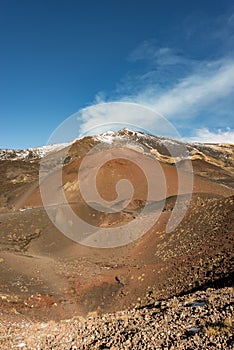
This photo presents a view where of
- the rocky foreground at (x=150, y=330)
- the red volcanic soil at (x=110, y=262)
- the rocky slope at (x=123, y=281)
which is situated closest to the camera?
the rocky foreground at (x=150, y=330)

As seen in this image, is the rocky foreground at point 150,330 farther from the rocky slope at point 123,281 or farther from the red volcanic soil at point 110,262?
the red volcanic soil at point 110,262

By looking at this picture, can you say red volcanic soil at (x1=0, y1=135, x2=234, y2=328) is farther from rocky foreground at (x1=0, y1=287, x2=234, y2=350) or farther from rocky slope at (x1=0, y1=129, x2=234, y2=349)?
rocky foreground at (x1=0, y1=287, x2=234, y2=350)

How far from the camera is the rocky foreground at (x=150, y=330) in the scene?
6.91m

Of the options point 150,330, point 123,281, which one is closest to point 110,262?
point 123,281

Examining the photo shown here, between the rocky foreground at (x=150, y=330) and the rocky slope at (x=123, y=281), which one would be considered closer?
the rocky foreground at (x=150, y=330)

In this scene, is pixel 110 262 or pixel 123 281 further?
pixel 110 262

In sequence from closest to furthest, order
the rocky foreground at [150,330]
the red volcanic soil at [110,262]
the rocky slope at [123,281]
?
the rocky foreground at [150,330], the rocky slope at [123,281], the red volcanic soil at [110,262]

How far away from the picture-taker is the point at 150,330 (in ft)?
26.2

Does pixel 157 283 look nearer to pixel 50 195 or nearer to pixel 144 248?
pixel 144 248

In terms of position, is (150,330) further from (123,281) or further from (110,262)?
(110,262)

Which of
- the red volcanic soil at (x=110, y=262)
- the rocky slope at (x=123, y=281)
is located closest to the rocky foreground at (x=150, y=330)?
the rocky slope at (x=123, y=281)

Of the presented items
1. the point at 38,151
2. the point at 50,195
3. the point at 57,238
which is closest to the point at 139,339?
the point at 57,238

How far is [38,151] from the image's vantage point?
91.1 meters

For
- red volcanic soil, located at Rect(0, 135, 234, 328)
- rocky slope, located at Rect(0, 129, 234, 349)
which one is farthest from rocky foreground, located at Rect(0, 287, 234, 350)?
red volcanic soil, located at Rect(0, 135, 234, 328)
